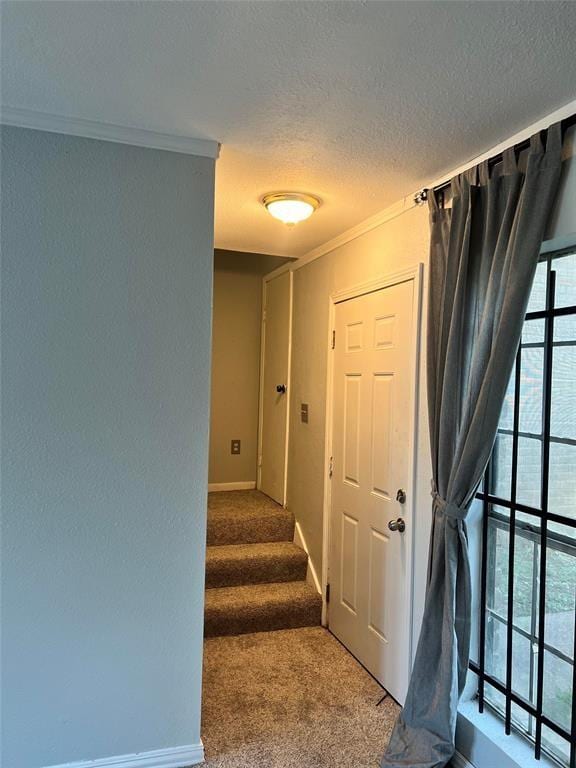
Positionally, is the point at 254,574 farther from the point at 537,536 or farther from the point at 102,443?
the point at 537,536

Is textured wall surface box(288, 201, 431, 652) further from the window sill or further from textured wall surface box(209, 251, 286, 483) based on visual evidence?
textured wall surface box(209, 251, 286, 483)

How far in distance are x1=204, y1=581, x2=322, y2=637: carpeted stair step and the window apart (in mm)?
1432

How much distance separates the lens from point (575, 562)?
1724 mm

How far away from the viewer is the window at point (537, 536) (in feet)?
5.78

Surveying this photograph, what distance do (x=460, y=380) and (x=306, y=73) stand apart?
3.85 feet

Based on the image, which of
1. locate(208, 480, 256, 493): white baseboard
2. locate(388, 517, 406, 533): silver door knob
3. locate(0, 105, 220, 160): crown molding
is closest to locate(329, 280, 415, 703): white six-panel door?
locate(388, 517, 406, 533): silver door knob

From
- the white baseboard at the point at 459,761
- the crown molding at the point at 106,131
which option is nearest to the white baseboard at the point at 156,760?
the white baseboard at the point at 459,761

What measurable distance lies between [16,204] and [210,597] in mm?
2435

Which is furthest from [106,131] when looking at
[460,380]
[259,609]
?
[259,609]

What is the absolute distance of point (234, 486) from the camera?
15.0 feet

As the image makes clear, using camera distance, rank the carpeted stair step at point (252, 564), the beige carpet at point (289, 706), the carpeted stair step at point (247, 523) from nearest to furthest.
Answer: the beige carpet at point (289, 706)
the carpeted stair step at point (252, 564)
the carpeted stair step at point (247, 523)

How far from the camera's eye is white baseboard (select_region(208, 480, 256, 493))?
14.8 ft

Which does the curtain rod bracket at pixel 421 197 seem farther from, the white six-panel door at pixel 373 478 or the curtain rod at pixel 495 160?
the white six-panel door at pixel 373 478

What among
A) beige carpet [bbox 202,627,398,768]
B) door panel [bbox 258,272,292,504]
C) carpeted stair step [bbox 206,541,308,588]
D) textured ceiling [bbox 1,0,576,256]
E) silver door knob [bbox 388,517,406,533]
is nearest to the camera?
textured ceiling [bbox 1,0,576,256]
